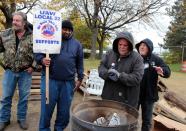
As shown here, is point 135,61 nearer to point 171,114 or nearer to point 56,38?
point 56,38

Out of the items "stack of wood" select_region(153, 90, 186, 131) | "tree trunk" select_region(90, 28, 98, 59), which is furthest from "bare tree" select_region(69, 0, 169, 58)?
"stack of wood" select_region(153, 90, 186, 131)

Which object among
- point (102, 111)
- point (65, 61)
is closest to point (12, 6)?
point (65, 61)

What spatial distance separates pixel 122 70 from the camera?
4137mm

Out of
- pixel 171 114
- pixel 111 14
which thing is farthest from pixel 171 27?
pixel 171 114

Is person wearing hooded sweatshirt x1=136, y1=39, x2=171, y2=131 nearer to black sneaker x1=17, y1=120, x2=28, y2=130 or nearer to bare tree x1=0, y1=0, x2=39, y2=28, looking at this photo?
black sneaker x1=17, y1=120, x2=28, y2=130

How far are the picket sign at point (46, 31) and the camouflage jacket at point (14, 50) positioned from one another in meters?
0.54

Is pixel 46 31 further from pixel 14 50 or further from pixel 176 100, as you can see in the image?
pixel 176 100

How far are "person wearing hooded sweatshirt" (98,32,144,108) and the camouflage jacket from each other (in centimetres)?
169

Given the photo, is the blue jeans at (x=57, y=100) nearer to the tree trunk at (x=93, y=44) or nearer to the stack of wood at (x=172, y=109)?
the stack of wood at (x=172, y=109)

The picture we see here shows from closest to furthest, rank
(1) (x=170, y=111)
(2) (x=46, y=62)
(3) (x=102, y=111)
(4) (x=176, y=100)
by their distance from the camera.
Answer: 1. (3) (x=102, y=111)
2. (2) (x=46, y=62)
3. (1) (x=170, y=111)
4. (4) (x=176, y=100)

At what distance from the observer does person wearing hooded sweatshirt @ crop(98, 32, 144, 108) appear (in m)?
4.02

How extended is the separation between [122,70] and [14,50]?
2100 millimetres

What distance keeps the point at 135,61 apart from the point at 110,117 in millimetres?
803

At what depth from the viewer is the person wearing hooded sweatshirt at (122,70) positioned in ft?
13.2
